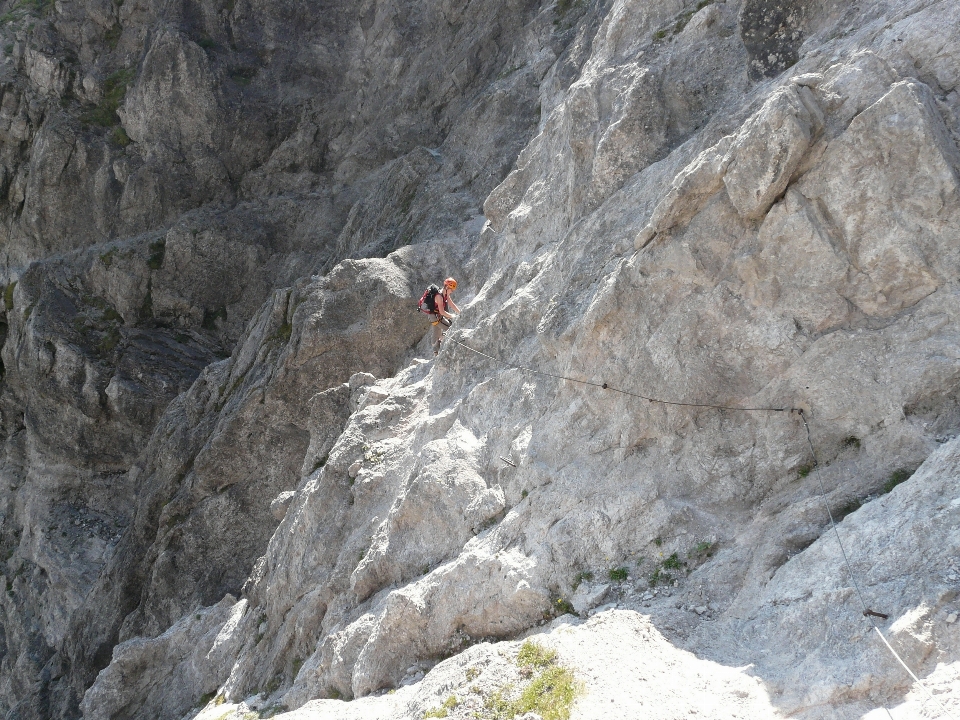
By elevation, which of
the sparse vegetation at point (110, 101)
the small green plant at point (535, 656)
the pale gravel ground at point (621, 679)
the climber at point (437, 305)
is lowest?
the pale gravel ground at point (621, 679)

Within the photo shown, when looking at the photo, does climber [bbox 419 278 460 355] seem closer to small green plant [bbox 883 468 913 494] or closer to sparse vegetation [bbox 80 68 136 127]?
small green plant [bbox 883 468 913 494]

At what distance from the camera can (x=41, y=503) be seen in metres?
37.4

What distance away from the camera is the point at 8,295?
4281 cm

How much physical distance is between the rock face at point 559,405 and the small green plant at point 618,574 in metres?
0.06

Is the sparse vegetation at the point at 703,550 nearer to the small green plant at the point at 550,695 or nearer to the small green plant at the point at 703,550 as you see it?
the small green plant at the point at 703,550

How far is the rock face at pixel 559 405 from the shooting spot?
11.4m

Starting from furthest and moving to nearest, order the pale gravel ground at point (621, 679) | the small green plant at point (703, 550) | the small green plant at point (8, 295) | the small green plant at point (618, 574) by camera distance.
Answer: the small green plant at point (8, 295) < the small green plant at point (618, 574) < the small green plant at point (703, 550) < the pale gravel ground at point (621, 679)

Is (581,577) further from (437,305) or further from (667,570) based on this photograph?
(437,305)

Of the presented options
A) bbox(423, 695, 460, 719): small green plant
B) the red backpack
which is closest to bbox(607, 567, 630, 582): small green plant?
bbox(423, 695, 460, 719): small green plant

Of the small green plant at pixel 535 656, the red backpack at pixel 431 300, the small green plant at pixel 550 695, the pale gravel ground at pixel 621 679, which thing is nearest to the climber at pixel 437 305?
the red backpack at pixel 431 300

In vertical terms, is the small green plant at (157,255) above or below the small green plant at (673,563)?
above

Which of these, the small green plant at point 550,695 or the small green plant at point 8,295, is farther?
the small green plant at point 8,295

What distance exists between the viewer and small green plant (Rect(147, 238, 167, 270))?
38438 millimetres

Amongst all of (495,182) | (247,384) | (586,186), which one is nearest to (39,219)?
(247,384)
